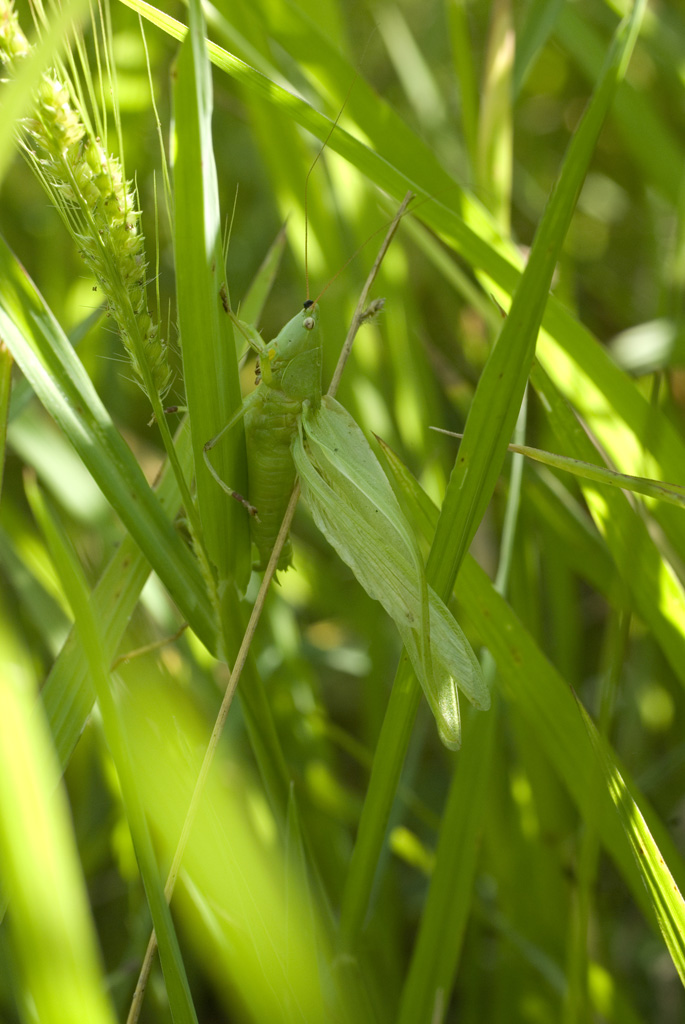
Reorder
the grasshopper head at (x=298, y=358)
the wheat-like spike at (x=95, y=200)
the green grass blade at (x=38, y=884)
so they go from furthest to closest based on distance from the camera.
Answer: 1. the grasshopper head at (x=298, y=358)
2. the wheat-like spike at (x=95, y=200)
3. the green grass blade at (x=38, y=884)

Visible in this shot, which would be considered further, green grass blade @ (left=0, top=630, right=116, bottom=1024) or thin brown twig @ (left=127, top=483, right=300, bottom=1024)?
thin brown twig @ (left=127, top=483, right=300, bottom=1024)

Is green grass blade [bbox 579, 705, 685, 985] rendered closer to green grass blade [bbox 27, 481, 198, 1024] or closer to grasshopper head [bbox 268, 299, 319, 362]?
green grass blade [bbox 27, 481, 198, 1024]

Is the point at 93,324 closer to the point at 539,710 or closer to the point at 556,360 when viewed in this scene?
the point at 556,360

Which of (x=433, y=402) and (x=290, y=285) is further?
(x=290, y=285)

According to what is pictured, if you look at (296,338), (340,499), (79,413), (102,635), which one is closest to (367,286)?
(296,338)

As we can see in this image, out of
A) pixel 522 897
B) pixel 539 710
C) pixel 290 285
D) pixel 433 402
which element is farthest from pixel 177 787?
pixel 290 285

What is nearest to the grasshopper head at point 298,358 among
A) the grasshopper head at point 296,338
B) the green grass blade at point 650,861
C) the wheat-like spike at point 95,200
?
the grasshopper head at point 296,338

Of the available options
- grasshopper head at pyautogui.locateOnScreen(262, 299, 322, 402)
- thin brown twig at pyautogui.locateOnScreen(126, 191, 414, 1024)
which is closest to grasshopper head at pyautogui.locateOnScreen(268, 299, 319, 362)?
grasshopper head at pyautogui.locateOnScreen(262, 299, 322, 402)

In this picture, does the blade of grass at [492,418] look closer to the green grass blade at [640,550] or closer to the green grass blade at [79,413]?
the green grass blade at [640,550]

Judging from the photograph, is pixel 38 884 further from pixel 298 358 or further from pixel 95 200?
pixel 298 358
